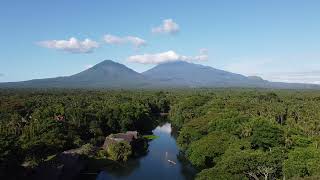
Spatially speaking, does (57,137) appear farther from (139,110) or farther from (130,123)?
(139,110)

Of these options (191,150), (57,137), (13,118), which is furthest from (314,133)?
(13,118)

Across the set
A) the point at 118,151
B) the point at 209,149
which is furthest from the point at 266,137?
the point at 118,151

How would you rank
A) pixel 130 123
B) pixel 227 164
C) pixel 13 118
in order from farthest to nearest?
pixel 130 123 < pixel 13 118 < pixel 227 164

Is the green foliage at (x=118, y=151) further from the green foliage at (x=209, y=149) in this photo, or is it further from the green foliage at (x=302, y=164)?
the green foliage at (x=302, y=164)

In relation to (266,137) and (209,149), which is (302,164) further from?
(209,149)

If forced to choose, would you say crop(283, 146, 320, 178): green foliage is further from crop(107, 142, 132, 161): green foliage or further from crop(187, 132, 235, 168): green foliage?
crop(107, 142, 132, 161): green foliage

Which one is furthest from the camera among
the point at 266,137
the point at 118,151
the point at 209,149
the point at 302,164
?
the point at 118,151
